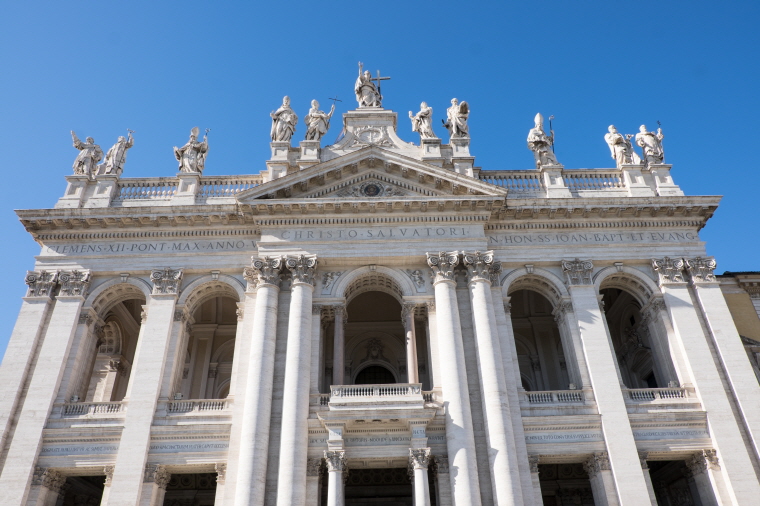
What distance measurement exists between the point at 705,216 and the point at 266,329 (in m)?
18.9

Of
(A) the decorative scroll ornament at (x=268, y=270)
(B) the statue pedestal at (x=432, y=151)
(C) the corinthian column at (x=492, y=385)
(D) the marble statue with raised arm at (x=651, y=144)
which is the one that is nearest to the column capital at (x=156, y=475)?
(A) the decorative scroll ornament at (x=268, y=270)

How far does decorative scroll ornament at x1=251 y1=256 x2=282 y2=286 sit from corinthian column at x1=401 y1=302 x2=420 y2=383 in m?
5.27

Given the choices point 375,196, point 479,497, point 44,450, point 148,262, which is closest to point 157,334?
point 148,262

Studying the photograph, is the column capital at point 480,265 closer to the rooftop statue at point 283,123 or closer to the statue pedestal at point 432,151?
the statue pedestal at point 432,151

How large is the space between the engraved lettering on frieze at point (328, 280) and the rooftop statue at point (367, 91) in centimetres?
995

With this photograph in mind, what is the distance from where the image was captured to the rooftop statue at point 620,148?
2742 centimetres

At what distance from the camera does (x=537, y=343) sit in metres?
28.6

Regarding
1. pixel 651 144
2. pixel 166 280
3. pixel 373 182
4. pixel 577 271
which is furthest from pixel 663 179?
pixel 166 280

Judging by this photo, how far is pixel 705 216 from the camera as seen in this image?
25109 mm

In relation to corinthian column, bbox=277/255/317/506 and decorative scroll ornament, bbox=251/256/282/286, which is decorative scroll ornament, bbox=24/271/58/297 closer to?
decorative scroll ornament, bbox=251/256/282/286

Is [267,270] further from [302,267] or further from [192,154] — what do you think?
[192,154]

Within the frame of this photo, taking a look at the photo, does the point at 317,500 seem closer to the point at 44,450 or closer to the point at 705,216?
the point at 44,450

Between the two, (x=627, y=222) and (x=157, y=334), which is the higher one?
(x=627, y=222)

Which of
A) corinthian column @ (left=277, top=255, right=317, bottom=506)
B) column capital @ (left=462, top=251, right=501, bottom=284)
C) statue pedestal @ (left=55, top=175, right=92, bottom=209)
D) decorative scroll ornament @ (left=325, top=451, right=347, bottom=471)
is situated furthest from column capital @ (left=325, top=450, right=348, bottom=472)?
statue pedestal @ (left=55, top=175, right=92, bottom=209)
